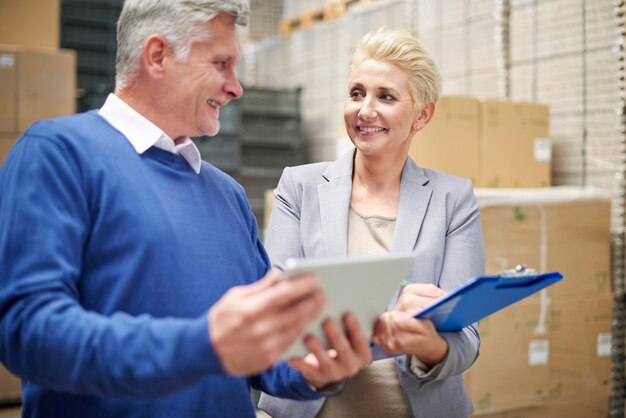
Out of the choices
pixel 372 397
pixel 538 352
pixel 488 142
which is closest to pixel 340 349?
pixel 372 397

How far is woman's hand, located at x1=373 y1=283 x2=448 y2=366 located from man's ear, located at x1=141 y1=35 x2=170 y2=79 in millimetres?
645

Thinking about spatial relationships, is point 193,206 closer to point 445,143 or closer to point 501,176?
point 445,143

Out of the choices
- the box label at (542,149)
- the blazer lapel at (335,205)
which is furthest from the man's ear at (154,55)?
the box label at (542,149)

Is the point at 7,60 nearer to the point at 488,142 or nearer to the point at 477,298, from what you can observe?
the point at 488,142

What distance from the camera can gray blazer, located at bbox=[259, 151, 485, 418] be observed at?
6.35ft

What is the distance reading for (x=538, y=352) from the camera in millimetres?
3287

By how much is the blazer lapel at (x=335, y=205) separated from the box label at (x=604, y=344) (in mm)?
2007

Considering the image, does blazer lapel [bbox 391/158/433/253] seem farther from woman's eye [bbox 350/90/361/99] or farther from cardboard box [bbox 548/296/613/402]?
cardboard box [bbox 548/296/613/402]

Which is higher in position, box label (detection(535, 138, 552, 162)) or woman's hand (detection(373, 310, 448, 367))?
box label (detection(535, 138, 552, 162))

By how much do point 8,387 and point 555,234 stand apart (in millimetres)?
3036

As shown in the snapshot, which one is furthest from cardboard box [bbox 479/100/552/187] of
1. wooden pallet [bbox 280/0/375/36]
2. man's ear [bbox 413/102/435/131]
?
wooden pallet [bbox 280/0/375/36]

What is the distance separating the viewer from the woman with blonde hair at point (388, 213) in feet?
6.36

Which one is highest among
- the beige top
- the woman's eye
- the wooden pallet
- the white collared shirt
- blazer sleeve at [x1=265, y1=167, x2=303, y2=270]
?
the wooden pallet

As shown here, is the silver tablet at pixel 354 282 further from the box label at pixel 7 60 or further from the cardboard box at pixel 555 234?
the box label at pixel 7 60
